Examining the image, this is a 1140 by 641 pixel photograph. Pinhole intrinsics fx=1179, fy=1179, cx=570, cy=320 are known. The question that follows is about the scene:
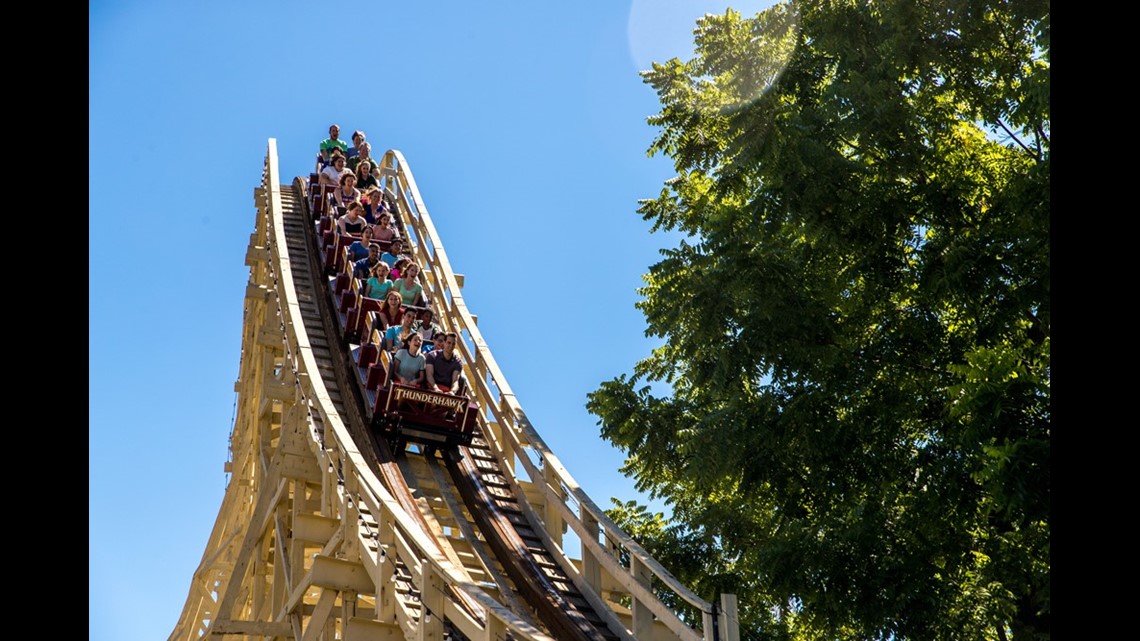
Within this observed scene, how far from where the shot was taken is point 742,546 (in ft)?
47.5

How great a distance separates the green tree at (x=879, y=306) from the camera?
10516 millimetres

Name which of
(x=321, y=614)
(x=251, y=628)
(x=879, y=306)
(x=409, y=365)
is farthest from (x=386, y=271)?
(x=879, y=306)

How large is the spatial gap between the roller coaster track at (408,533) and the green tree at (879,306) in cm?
167

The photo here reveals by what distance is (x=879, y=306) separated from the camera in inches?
491

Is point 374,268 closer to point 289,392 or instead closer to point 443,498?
point 289,392

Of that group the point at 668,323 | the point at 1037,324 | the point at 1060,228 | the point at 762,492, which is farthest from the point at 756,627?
the point at 1060,228

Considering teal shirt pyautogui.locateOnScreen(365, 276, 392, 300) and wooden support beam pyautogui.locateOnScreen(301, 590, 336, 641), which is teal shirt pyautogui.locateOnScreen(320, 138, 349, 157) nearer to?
Answer: teal shirt pyautogui.locateOnScreen(365, 276, 392, 300)

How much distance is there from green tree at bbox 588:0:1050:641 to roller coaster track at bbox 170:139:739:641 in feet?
5.49

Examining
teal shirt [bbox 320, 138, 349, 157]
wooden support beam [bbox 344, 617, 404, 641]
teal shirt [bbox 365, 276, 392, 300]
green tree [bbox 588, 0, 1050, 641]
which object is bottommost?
wooden support beam [bbox 344, 617, 404, 641]

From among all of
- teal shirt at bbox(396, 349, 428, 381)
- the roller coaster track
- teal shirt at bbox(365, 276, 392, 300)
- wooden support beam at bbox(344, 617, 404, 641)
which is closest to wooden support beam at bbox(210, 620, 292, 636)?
the roller coaster track

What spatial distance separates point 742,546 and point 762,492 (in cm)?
194

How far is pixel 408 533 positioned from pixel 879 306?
18.4ft

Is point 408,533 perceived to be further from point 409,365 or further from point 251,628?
point 409,365

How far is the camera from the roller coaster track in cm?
998
